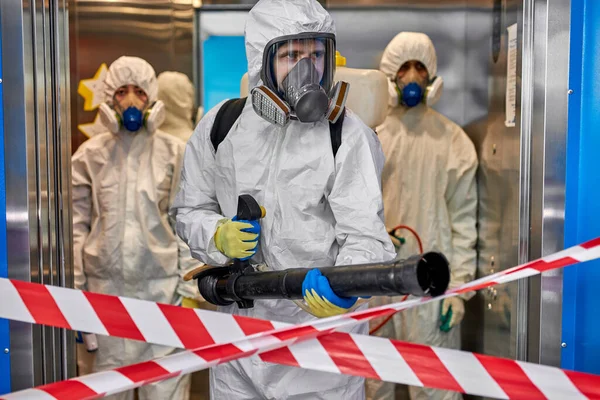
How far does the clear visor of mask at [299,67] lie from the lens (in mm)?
1973

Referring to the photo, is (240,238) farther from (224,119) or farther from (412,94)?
(412,94)

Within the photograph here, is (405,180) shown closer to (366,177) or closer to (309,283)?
(366,177)

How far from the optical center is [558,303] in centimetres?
202

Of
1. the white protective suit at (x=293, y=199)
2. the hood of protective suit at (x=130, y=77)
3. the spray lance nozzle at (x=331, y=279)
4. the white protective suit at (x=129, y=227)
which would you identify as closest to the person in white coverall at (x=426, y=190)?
the white protective suit at (x=129, y=227)

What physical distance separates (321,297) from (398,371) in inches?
9.9

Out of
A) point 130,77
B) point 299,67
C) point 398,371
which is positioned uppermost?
point 130,77

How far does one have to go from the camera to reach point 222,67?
12.8ft

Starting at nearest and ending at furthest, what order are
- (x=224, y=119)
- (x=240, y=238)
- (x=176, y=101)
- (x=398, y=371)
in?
(x=398, y=371)
(x=240, y=238)
(x=224, y=119)
(x=176, y=101)

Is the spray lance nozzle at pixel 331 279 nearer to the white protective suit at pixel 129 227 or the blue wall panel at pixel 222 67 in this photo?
the white protective suit at pixel 129 227

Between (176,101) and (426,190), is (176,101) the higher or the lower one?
the higher one

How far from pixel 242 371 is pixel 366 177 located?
0.63m

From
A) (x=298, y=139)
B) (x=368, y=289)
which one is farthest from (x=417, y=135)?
(x=368, y=289)

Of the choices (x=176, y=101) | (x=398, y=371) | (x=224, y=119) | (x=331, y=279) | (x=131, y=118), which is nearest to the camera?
(x=398, y=371)

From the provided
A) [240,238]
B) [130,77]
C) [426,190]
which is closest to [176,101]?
[130,77]
